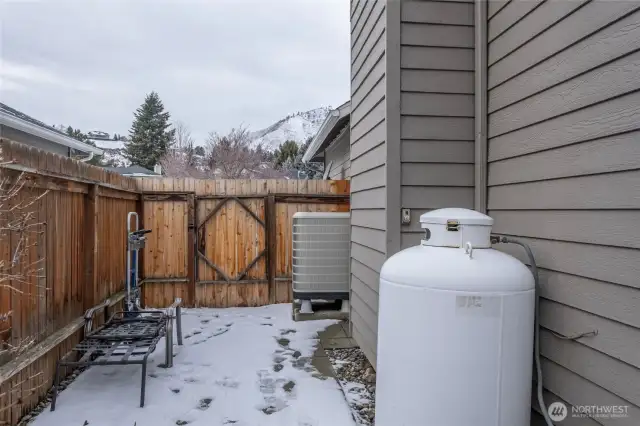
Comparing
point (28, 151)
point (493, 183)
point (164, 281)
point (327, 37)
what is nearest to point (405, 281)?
point (493, 183)

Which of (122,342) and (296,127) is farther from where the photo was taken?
(296,127)

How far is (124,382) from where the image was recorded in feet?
10.7

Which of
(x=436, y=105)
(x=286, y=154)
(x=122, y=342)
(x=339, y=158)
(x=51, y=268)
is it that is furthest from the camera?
(x=286, y=154)

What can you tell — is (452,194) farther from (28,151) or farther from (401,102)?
(28,151)

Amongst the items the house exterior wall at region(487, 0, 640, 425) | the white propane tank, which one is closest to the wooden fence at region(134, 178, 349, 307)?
the house exterior wall at region(487, 0, 640, 425)

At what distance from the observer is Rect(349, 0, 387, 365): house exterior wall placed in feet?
9.94

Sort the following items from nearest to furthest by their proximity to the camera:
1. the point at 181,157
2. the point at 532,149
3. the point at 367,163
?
the point at 532,149, the point at 367,163, the point at 181,157

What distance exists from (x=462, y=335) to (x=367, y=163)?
2.02 metres

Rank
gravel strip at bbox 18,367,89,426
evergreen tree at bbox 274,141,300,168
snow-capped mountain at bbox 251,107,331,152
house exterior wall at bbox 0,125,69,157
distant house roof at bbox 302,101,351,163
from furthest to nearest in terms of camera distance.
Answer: snow-capped mountain at bbox 251,107,331,152
evergreen tree at bbox 274,141,300,168
house exterior wall at bbox 0,125,69,157
distant house roof at bbox 302,101,351,163
gravel strip at bbox 18,367,89,426

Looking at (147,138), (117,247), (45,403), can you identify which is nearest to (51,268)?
(45,403)

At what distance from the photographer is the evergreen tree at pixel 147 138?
27297 millimetres

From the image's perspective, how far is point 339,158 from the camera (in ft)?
24.3

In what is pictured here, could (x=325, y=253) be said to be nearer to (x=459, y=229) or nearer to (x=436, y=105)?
(x=436, y=105)

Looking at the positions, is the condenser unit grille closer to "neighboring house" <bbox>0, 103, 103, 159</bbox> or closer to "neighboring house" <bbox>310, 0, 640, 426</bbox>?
"neighboring house" <bbox>310, 0, 640, 426</bbox>
